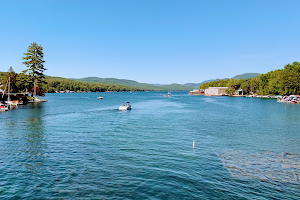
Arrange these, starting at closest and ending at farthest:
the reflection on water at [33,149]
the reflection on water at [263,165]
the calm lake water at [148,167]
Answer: the calm lake water at [148,167] < the reflection on water at [263,165] < the reflection on water at [33,149]

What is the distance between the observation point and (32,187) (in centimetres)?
1775

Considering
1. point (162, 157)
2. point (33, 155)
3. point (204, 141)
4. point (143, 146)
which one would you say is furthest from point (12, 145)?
point (204, 141)

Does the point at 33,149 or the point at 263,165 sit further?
the point at 33,149

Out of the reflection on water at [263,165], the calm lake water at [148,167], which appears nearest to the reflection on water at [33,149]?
the calm lake water at [148,167]

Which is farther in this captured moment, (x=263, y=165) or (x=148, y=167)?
(x=263, y=165)

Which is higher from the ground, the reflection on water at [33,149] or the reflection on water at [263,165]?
the reflection on water at [263,165]

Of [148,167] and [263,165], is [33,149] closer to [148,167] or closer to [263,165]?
→ [148,167]

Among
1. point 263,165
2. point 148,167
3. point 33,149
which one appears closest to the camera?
point 148,167

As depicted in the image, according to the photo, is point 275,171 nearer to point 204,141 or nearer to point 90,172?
point 204,141

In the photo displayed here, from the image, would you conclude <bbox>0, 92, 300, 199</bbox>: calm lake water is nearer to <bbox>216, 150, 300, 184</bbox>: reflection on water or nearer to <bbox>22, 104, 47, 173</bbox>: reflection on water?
<bbox>216, 150, 300, 184</bbox>: reflection on water

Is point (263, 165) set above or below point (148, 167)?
above

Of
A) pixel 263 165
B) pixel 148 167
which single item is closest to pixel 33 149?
pixel 148 167

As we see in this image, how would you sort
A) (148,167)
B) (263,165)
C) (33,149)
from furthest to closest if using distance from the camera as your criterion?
(33,149), (263,165), (148,167)

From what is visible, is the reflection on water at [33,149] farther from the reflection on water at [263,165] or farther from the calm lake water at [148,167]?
the reflection on water at [263,165]
